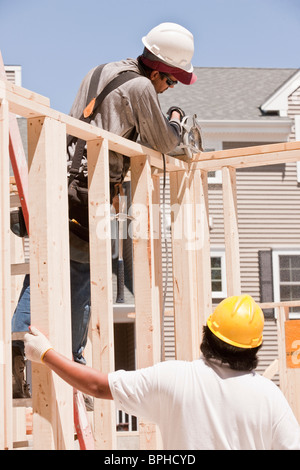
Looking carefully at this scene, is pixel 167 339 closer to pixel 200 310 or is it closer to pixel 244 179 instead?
pixel 244 179

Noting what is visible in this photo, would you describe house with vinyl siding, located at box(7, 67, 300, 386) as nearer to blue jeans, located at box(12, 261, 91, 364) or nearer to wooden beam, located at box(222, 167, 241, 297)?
wooden beam, located at box(222, 167, 241, 297)

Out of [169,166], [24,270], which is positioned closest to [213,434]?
[24,270]

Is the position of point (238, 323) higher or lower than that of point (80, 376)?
higher

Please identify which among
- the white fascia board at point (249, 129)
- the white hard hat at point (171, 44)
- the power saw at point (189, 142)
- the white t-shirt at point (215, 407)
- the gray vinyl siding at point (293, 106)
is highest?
the gray vinyl siding at point (293, 106)

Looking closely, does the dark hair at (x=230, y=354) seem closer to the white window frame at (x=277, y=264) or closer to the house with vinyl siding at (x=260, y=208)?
the house with vinyl siding at (x=260, y=208)

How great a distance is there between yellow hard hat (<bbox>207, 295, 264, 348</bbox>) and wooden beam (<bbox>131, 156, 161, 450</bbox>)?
4.86ft

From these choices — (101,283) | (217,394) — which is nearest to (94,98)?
(101,283)

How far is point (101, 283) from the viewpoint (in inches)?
148

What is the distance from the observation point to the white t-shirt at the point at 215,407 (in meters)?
2.53

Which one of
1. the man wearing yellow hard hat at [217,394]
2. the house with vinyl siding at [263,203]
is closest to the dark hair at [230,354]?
the man wearing yellow hard hat at [217,394]

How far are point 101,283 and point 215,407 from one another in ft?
4.51

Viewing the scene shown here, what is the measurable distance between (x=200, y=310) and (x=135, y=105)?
1.58 metres

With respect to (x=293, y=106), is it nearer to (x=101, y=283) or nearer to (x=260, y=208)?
Result: (x=260, y=208)
